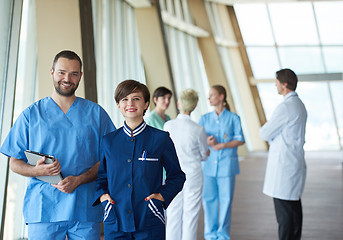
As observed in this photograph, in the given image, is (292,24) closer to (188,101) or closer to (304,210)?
(304,210)

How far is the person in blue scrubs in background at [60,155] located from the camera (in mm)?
1821

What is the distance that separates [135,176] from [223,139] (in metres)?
2.35

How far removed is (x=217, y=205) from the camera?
3.84m

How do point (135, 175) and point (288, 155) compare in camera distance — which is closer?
point (135, 175)

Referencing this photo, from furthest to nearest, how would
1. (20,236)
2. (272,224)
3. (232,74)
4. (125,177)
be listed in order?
(232,74) → (272,224) → (20,236) → (125,177)

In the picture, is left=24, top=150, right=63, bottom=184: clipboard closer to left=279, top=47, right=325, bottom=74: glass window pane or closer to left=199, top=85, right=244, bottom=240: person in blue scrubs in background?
left=199, top=85, right=244, bottom=240: person in blue scrubs in background

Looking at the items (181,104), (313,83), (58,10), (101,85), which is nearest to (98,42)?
(101,85)

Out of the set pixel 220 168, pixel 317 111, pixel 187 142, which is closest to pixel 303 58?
pixel 317 111

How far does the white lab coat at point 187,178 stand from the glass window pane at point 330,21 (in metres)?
13.1

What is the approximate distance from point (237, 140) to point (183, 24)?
574cm

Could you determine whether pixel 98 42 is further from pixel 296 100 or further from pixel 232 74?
pixel 232 74

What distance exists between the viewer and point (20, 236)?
3.11 metres

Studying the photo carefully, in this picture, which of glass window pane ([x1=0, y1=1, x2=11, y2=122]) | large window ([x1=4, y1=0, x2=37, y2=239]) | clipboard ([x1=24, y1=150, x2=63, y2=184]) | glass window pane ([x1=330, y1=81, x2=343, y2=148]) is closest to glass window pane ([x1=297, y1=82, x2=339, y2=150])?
glass window pane ([x1=330, y1=81, x2=343, y2=148])

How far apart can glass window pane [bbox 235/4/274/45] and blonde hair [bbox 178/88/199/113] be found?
38.8ft
